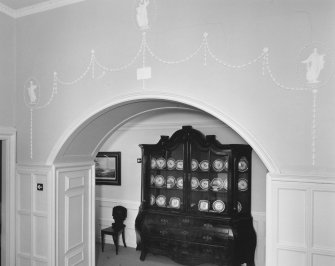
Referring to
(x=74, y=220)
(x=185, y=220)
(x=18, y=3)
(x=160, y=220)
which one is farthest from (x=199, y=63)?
(x=160, y=220)

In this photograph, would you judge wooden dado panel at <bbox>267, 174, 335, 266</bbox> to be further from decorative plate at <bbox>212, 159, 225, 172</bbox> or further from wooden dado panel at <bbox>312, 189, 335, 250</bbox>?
decorative plate at <bbox>212, 159, 225, 172</bbox>

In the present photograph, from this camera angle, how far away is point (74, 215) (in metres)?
3.94

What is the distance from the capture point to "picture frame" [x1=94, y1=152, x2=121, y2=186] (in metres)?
6.05

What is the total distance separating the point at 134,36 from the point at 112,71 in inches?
17.1

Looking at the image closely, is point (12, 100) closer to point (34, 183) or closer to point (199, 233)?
point (34, 183)

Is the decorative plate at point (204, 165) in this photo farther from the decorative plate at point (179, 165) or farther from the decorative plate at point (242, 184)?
the decorative plate at point (242, 184)

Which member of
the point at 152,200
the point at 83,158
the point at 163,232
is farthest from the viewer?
the point at 152,200

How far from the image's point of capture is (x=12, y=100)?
12.9 feet

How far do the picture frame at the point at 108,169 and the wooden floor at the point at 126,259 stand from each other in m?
1.23

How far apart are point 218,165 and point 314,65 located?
2568mm

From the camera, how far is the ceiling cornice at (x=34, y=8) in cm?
364

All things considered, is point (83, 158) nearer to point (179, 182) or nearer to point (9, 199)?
point (9, 199)

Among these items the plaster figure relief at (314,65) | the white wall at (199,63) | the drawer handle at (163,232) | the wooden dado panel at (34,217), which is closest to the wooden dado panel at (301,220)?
the white wall at (199,63)

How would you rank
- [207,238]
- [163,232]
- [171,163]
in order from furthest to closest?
[171,163]
[163,232]
[207,238]
